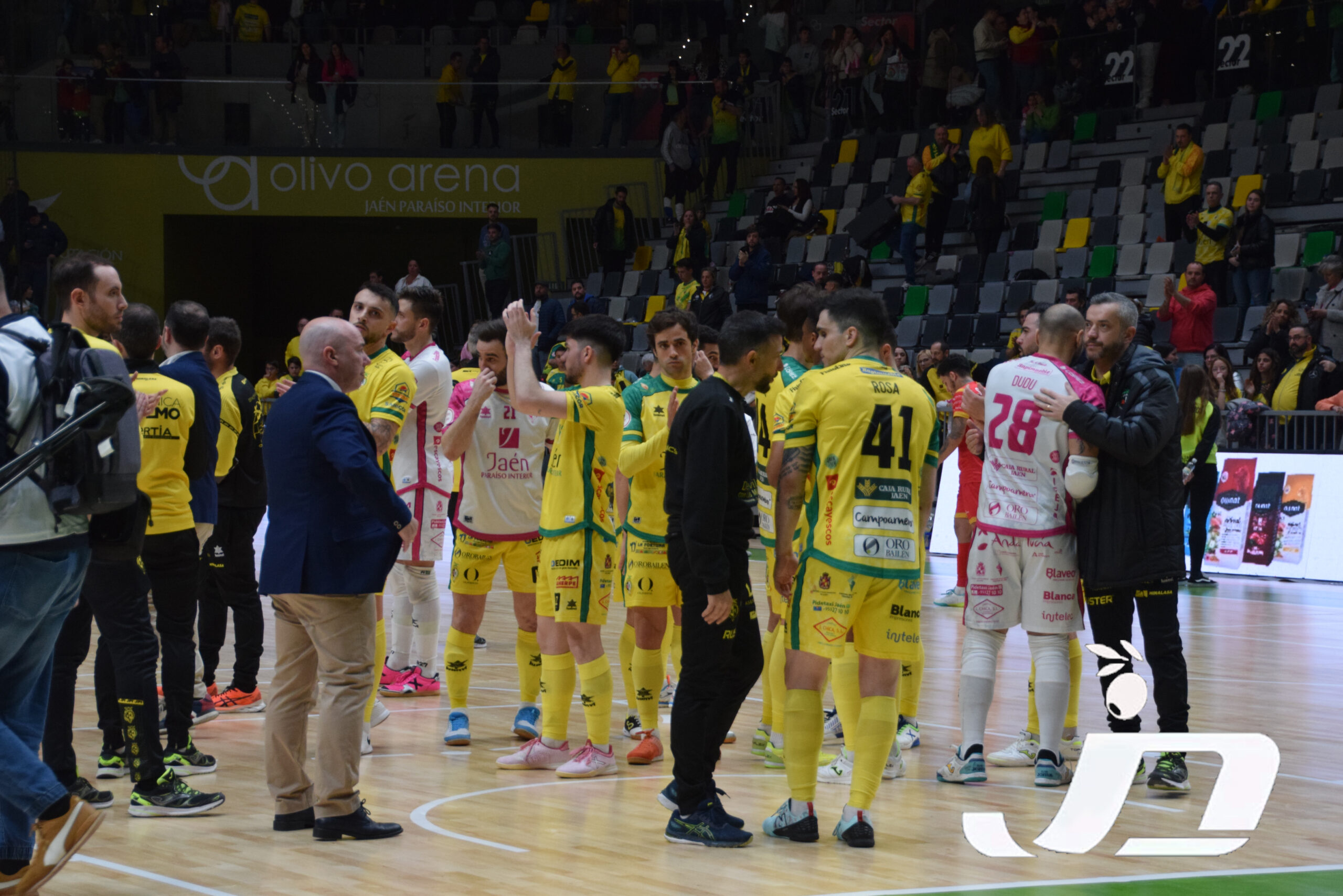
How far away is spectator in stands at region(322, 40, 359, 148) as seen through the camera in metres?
25.2

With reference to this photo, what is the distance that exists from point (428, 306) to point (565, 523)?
1.52 meters

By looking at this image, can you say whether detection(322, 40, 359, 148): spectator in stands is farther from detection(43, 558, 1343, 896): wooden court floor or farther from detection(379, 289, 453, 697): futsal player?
detection(43, 558, 1343, 896): wooden court floor

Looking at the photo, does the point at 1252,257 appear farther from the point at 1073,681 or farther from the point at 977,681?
the point at 977,681

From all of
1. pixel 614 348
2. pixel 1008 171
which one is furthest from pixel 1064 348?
pixel 1008 171

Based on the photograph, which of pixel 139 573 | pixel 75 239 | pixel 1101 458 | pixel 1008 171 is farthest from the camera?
pixel 75 239

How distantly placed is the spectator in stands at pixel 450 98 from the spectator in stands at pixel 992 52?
28.7ft

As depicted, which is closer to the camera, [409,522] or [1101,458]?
[409,522]

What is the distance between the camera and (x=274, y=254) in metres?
31.2

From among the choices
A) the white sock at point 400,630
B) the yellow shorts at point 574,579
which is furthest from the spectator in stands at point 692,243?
the yellow shorts at point 574,579

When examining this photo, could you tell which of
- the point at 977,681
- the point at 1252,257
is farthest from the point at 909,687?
the point at 1252,257

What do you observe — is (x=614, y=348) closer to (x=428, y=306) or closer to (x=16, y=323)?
(x=428, y=306)

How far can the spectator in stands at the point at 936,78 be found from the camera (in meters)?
22.9

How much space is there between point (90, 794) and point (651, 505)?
266 centimetres

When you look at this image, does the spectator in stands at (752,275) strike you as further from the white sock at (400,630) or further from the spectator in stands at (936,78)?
the white sock at (400,630)
